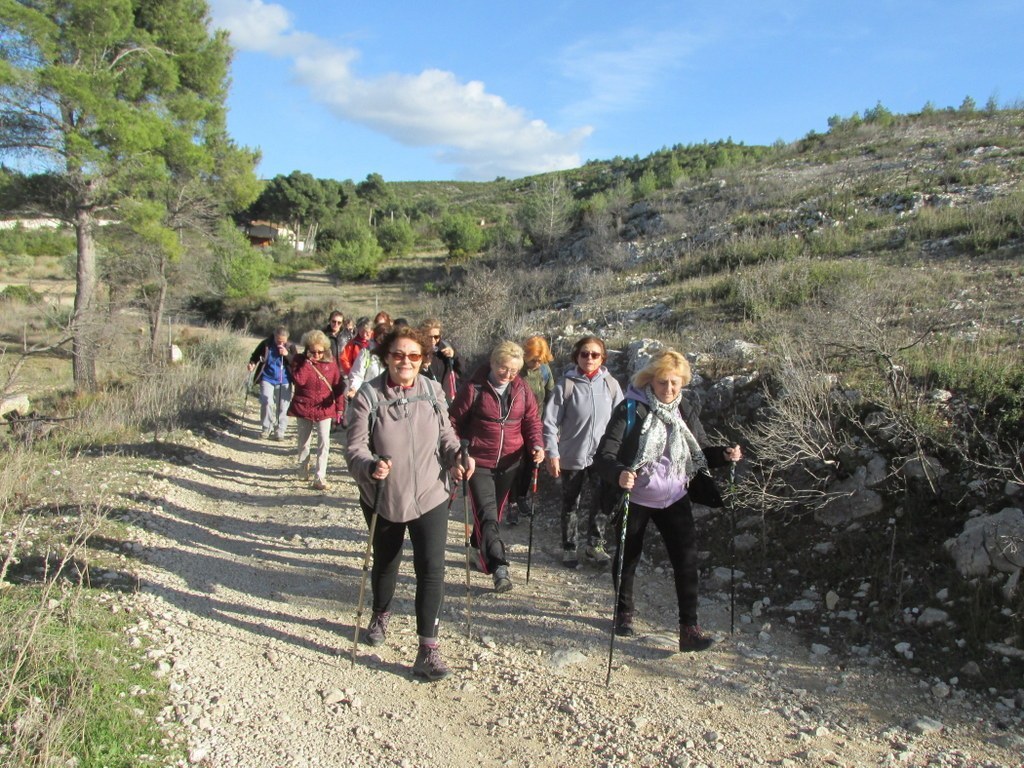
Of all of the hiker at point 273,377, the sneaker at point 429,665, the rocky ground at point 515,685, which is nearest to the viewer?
the rocky ground at point 515,685

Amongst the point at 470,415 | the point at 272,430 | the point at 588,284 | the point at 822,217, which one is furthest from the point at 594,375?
the point at 822,217

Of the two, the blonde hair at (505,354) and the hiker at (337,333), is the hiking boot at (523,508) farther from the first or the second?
the hiker at (337,333)

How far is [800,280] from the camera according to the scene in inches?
397

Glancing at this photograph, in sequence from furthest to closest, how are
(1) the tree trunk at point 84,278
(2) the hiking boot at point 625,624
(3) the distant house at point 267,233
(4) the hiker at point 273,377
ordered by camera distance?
1. (3) the distant house at point 267,233
2. (1) the tree trunk at point 84,278
3. (4) the hiker at point 273,377
4. (2) the hiking boot at point 625,624

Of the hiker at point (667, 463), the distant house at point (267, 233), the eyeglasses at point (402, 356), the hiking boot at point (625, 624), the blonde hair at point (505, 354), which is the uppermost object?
the distant house at point (267, 233)

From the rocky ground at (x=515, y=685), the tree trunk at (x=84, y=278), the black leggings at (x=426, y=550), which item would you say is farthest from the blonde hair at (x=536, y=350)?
the tree trunk at (x=84, y=278)

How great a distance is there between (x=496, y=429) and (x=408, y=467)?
144cm

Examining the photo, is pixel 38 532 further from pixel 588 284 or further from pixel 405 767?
pixel 588 284

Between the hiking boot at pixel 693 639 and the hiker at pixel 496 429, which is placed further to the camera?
the hiker at pixel 496 429

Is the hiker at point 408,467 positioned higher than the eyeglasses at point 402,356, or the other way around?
the eyeglasses at point 402,356

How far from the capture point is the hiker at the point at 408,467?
12.6ft

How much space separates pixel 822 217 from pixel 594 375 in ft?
40.1

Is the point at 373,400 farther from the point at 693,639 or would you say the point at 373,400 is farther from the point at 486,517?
the point at 693,639

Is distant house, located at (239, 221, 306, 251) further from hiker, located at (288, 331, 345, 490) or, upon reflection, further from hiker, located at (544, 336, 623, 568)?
hiker, located at (544, 336, 623, 568)
